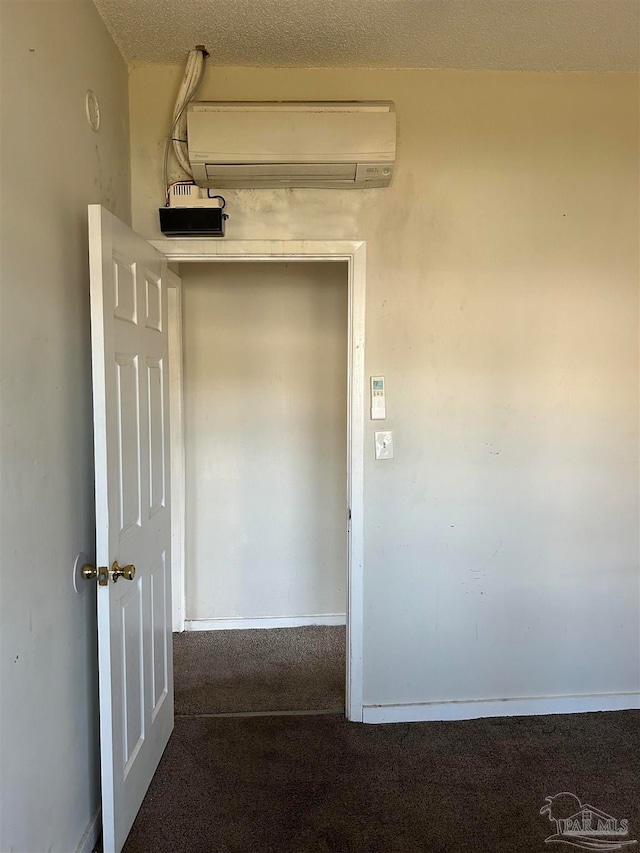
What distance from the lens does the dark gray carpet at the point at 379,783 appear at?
1709 mm

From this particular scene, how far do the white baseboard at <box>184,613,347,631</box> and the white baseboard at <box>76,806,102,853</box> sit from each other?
149cm

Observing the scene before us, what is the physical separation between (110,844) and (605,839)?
156 centimetres

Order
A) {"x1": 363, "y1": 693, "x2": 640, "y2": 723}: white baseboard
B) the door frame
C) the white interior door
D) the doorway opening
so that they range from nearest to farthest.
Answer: the white interior door, the door frame, {"x1": 363, "y1": 693, "x2": 640, "y2": 723}: white baseboard, the doorway opening

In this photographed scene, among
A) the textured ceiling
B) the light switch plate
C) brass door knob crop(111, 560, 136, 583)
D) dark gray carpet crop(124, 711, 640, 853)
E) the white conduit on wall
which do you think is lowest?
dark gray carpet crop(124, 711, 640, 853)

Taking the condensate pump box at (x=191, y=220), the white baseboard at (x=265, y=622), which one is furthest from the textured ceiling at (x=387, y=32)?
the white baseboard at (x=265, y=622)

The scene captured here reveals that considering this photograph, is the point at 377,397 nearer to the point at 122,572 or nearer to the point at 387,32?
the point at 122,572

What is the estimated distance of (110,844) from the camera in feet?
5.04

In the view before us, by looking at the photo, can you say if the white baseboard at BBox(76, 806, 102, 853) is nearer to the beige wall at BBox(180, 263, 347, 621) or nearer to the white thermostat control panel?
the beige wall at BBox(180, 263, 347, 621)

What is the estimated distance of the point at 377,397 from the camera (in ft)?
7.18

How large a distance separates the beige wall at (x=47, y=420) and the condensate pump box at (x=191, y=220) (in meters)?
0.32

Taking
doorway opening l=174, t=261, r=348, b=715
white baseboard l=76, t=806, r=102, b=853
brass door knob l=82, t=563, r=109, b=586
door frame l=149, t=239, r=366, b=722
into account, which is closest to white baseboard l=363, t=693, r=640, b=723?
door frame l=149, t=239, r=366, b=722

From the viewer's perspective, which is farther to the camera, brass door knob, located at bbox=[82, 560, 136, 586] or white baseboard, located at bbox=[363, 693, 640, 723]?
white baseboard, located at bbox=[363, 693, 640, 723]

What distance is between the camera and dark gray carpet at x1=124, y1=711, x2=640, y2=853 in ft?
5.61

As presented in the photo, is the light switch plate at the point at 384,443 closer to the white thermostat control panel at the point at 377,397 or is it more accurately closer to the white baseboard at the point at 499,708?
the white thermostat control panel at the point at 377,397
